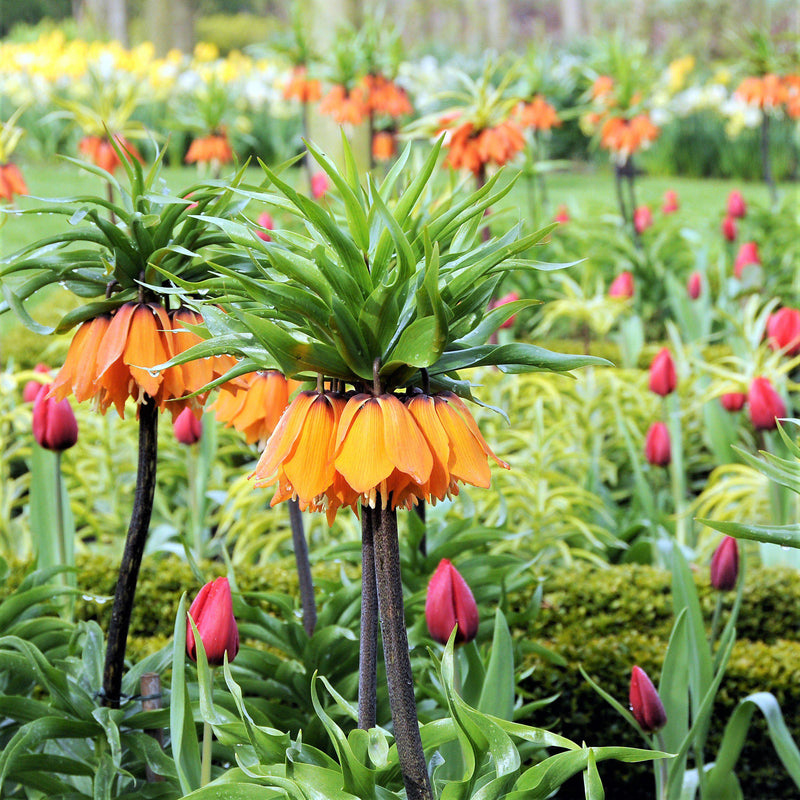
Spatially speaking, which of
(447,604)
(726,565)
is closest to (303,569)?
(447,604)

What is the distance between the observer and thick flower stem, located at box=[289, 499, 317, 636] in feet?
5.38

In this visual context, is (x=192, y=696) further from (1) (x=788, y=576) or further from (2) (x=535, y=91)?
(2) (x=535, y=91)

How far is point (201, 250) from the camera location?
4.24 feet

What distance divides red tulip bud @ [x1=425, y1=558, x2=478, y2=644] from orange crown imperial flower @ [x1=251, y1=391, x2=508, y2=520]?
0.38m

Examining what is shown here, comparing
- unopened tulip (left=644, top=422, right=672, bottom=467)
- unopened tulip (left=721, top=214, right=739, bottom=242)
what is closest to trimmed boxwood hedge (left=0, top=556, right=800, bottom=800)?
unopened tulip (left=644, top=422, right=672, bottom=467)

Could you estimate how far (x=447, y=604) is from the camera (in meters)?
1.37

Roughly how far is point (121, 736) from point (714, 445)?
7.67 ft

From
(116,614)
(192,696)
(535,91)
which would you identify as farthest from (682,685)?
(535,91)

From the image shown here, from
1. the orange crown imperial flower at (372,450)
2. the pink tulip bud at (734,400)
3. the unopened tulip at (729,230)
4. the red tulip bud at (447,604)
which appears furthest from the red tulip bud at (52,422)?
the unopened tulip at (729,230)

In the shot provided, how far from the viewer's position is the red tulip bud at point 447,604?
4.50 ft

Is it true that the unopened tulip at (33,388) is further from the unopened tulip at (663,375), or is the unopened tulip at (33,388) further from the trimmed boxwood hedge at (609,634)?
the unopened tulip at (663,375)

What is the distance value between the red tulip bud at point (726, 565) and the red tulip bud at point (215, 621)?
917 mm

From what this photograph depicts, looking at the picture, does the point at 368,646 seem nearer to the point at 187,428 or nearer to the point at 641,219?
the point at 187,428

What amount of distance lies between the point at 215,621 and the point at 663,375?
1.73 metres
